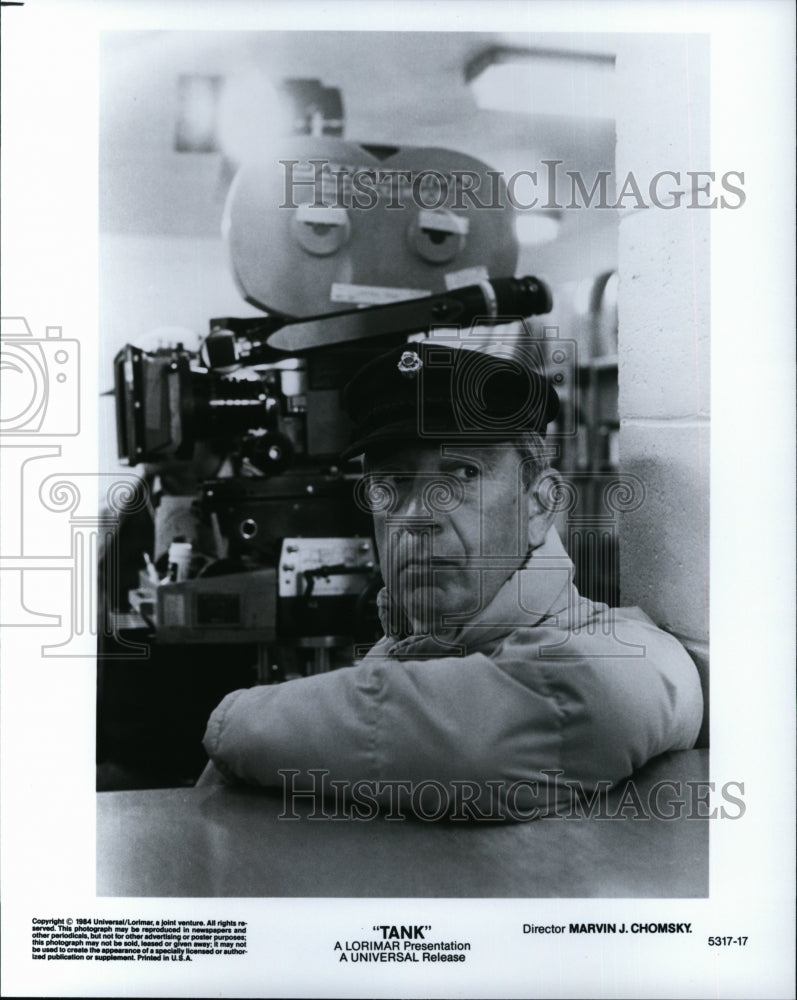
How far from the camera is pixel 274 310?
1.19 meters

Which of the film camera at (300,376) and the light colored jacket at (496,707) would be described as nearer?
the light colored jacket at (496,707)

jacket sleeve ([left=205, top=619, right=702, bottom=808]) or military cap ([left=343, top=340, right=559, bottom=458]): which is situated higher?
military cap ([left=343, top=340, right=559, bottom=458])

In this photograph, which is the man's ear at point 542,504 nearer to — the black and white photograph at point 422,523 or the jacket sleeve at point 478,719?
the black and white photograph at point 422,523

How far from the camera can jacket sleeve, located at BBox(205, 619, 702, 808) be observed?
0.99 m

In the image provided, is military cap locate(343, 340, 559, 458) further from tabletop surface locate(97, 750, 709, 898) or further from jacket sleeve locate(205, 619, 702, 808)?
tabletop surface locate(97, 750, 709, 898)

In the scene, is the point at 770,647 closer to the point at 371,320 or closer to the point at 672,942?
the point at 672,942

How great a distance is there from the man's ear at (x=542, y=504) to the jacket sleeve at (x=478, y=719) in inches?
4.5

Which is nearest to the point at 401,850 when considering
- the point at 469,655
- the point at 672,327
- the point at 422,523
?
the point at 469,655

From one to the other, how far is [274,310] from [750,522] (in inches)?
26.4
